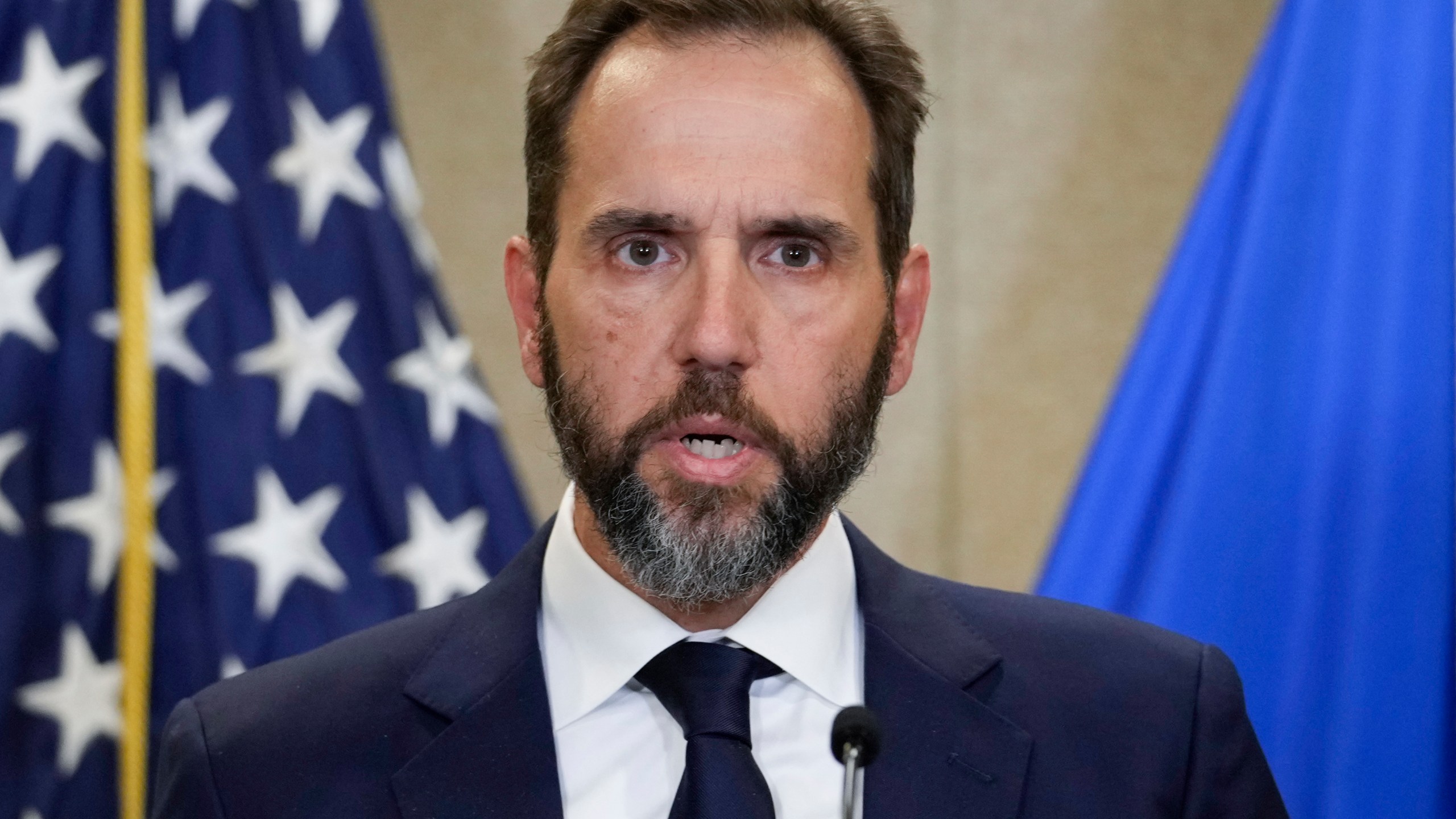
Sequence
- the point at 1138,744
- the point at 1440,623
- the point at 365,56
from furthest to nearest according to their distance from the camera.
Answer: the point at 365,56
the point at 1440,623
the point at 1138,744

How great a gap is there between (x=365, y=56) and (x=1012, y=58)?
1485 mm

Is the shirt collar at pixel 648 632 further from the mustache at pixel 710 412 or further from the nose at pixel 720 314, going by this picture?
the nose at pixel 720 314

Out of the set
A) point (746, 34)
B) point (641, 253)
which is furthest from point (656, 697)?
point (746, 34)

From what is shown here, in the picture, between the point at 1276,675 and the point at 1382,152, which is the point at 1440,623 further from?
the point at 1382,152

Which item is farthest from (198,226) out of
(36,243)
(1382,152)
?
(1382,152)

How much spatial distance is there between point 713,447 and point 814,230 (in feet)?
0.89

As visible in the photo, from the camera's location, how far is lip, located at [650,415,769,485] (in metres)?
1.49

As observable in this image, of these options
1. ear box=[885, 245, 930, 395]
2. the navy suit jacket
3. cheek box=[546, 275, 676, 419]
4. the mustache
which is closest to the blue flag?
the navy suit jacket

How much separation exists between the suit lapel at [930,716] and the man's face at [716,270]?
257 mm

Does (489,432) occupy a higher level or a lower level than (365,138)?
lower

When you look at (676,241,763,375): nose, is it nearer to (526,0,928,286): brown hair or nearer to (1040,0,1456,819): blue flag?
(526,0,928,286): brown hair

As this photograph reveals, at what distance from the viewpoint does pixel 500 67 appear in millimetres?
3238

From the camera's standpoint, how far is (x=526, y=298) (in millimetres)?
1784

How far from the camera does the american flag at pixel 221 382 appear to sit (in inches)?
97.0
